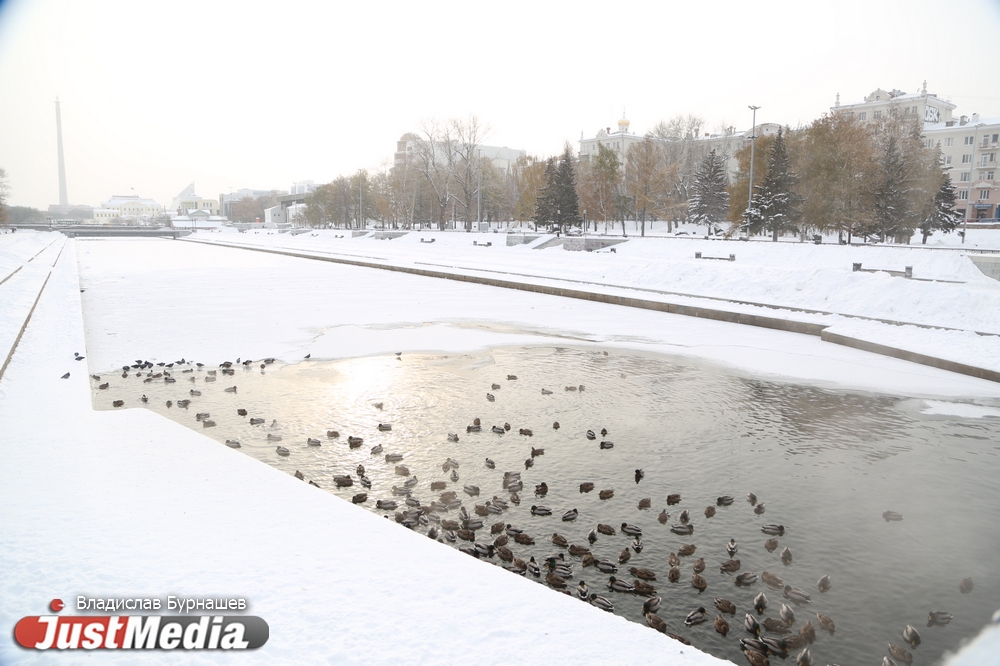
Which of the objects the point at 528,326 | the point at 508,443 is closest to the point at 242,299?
the point at 528,326

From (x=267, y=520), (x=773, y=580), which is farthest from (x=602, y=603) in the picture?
(x=267, y=520)

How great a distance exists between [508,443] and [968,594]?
404cm

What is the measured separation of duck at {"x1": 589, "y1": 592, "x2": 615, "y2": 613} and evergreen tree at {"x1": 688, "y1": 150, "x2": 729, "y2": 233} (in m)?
68.2

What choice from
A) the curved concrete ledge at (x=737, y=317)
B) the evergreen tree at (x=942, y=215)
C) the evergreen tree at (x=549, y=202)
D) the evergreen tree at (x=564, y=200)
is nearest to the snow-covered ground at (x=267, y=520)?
the curved concrete ledge at (x=737, y=317)

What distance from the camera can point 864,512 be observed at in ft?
17.5

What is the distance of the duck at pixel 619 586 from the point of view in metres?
4.10

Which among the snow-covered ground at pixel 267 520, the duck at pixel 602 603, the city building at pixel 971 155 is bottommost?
the duck at pixel 602 603

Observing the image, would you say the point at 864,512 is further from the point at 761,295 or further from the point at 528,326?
the point at 761,295

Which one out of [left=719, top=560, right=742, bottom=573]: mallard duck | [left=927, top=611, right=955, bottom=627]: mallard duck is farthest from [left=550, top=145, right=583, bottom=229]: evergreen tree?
[left=927, top=611, right=955, bottom=627]: mallard duck

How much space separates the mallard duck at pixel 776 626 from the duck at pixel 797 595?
1.02 feet

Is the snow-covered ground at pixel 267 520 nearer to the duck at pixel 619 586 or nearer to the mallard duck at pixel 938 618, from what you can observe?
the duck at pixel 619 586

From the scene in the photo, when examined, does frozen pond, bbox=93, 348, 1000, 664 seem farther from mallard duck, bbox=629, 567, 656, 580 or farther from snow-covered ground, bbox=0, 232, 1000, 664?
snow-covered ground, bbox=0, 232, 1000, 664

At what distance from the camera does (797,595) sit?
4.07 metres

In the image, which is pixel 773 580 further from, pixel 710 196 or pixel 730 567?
pixel 710 196
